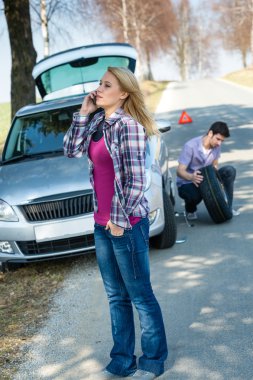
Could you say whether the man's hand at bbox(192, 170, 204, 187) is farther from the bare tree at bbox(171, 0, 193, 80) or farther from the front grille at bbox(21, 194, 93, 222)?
the bare tree at bbox(171, 0, 193, 80)

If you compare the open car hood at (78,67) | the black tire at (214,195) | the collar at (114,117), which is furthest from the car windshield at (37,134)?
the collar at (114,117)

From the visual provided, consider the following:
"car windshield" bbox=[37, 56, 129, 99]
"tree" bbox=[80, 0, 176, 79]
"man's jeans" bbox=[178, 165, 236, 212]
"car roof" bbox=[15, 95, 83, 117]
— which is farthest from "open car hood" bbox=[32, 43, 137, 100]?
"tree" bbox=[80, 0, 176, 79]

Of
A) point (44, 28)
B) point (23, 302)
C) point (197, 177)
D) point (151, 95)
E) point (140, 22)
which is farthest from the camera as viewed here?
point (140, 22)

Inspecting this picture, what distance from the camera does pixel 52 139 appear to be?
23.4ft

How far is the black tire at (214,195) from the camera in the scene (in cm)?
700

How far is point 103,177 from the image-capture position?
11.2 feet

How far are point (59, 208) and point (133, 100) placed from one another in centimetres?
259

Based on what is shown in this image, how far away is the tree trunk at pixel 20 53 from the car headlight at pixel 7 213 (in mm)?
8317

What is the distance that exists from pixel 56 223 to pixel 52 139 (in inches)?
65.0

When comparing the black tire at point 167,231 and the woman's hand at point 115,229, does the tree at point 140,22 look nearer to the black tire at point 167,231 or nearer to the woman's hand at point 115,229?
the black tire at point 167,231

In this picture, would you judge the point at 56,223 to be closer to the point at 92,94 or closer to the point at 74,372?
the point at 74,372

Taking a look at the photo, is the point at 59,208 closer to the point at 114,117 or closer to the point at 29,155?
the point at 29,155

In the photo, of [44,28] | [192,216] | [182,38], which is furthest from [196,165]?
[182,38]

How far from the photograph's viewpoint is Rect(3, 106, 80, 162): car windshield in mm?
7062
